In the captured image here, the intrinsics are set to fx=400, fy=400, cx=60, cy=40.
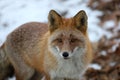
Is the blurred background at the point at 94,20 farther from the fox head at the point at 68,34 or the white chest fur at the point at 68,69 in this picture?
the fox head at the point at 68,34

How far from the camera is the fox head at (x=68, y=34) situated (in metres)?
6.58

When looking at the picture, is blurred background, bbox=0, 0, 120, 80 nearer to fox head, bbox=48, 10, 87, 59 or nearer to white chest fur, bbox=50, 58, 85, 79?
white chest fur, bbox=50, 58, 85, 79

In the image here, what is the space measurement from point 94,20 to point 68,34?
3.98 meters

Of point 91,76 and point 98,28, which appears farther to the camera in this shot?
point 98,28

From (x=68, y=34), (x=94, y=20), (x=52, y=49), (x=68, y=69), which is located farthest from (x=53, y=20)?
(x=94, y=20)

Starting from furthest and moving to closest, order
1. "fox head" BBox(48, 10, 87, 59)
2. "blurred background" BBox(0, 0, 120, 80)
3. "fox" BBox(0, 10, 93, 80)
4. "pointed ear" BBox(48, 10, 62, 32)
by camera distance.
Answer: "blurred background" BBox(0, 0, 120, 80) < "pointed ear" BBox(48, 10, 62, 32) < "fox" BBox(0, 10, 93, 80) < "fox head" BBox(48, 10, 87, 59)

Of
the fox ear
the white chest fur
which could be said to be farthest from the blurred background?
the fox ear

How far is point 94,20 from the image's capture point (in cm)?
1056

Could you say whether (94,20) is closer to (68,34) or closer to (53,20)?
(53,20)

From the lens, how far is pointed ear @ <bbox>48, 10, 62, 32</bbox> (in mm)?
6789

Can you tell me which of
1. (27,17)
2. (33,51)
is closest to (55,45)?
(33,51)

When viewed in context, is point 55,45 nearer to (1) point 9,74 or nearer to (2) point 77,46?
(2) point 77,46

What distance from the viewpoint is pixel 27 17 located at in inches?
406

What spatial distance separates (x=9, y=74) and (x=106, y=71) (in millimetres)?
2314
